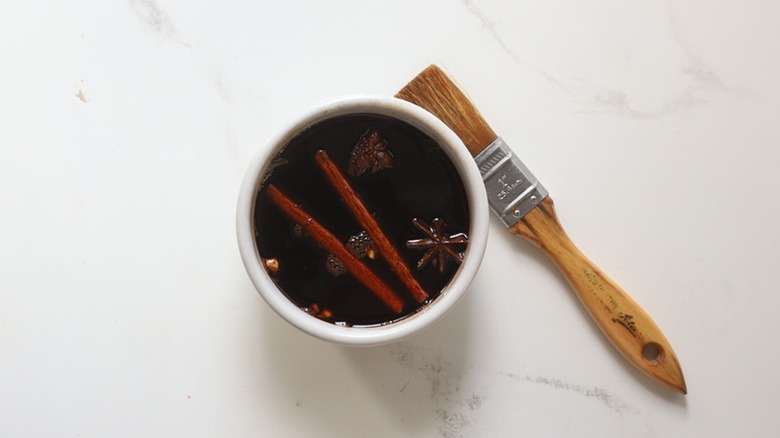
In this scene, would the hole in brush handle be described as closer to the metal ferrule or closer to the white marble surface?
the white marble surface

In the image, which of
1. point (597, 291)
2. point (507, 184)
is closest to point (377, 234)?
point (507, 184)

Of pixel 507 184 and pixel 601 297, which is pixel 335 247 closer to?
pixel 507 184

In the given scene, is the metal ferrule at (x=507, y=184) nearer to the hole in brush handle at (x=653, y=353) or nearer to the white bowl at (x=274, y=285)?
the white bowl at (x=274, y=285)

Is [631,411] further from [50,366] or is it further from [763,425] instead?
[50,366]

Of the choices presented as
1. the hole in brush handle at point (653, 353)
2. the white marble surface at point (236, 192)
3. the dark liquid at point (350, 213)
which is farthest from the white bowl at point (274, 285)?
the hole in brush handle at point (653, 353)

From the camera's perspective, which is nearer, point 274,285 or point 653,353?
point 274,285

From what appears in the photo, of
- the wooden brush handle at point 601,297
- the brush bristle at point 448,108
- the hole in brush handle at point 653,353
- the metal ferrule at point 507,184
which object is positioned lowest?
the hole in brush handle at point 653,353

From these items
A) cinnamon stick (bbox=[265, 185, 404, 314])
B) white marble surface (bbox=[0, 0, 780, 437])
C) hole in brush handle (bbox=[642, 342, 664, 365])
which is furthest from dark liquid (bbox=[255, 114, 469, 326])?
hole in brush handle (bbox=[642, 342, 664, 365])

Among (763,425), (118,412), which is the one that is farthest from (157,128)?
(763,425)
